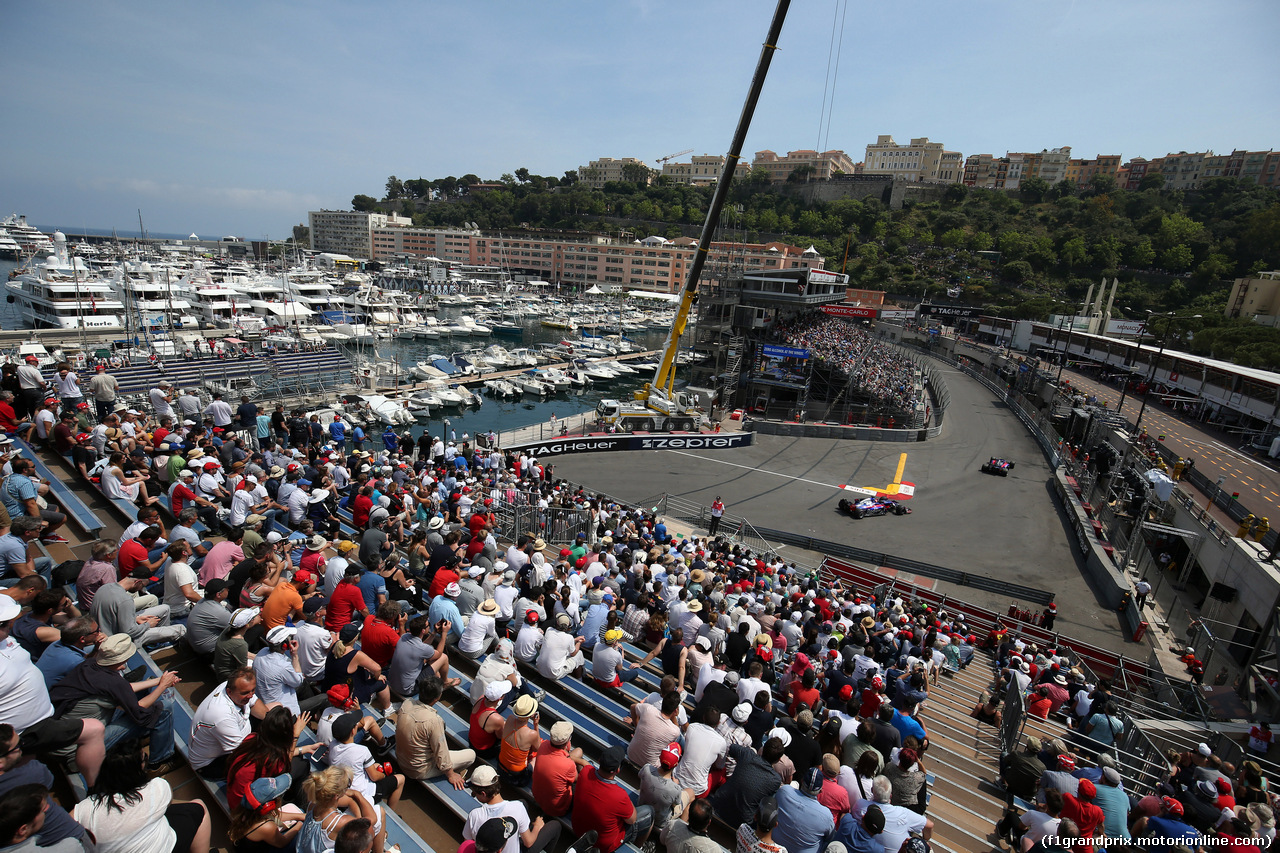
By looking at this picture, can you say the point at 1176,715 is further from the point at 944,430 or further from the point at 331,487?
the point at 944,430

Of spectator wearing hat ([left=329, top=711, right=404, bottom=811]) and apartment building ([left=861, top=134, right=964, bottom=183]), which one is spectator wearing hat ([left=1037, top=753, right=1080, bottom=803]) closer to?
spectator wearing hat ([left=329, top=711, right=404, bottom=811])

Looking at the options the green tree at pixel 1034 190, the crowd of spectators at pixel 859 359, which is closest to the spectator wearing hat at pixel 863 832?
the crowd of spectators at pixel 859 359

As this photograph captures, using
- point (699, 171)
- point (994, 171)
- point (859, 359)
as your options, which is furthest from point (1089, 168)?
point (859, 359)

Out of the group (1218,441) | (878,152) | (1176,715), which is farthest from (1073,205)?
(1176,715)

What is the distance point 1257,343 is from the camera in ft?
138

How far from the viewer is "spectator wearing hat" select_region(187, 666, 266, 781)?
4434 millimetres

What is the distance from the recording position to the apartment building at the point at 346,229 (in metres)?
152

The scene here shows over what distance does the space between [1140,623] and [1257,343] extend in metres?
42.1

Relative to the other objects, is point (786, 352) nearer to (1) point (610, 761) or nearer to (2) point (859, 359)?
(2) point (859, 359)

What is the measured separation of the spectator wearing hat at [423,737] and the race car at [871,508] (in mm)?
20562

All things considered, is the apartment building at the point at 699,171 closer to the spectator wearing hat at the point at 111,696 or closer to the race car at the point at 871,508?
the race car at the point at 871,508

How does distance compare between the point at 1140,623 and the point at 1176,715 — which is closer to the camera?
the point at 1176,715

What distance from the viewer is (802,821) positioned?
4684mm

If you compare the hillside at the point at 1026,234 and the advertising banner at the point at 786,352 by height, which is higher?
the hillside at the point at 1026,234
